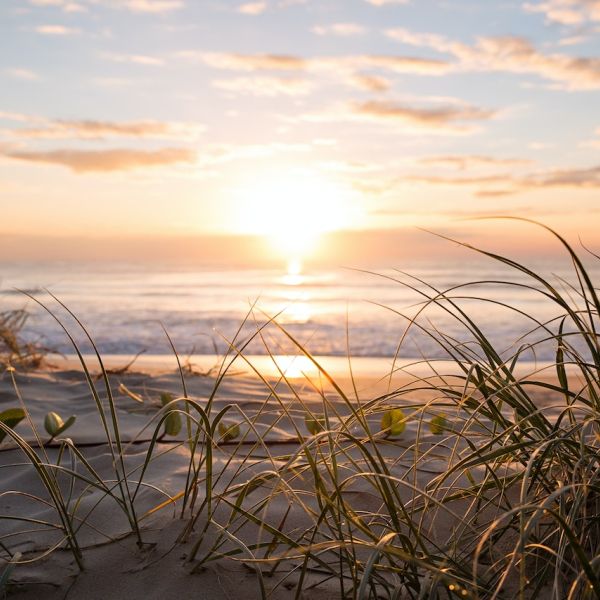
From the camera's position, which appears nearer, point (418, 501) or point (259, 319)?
point (418, 501)

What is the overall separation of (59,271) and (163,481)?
3060 centimetres

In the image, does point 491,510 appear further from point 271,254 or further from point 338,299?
point 271,254

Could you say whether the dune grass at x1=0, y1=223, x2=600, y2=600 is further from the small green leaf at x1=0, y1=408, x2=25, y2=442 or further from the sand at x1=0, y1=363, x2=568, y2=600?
the small green leaf at x1=0, y1=408, x2=25, y2=442

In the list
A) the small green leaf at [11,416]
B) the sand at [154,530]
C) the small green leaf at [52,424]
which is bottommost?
the sand at [154,530]

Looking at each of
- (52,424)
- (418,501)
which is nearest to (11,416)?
(52,424)

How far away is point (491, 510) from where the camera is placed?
5.24 ft

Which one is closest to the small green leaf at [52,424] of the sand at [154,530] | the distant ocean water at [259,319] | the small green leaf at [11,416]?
the sand at [154,530]

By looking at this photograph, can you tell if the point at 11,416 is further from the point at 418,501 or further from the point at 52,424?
the point at 418,501

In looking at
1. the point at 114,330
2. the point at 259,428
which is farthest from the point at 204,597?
the point at 114,330

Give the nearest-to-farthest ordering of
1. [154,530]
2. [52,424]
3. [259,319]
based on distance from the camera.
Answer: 1. [154,530]
2. [52,424]
3. [259,319]

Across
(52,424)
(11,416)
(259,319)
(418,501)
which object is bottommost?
(259,319)

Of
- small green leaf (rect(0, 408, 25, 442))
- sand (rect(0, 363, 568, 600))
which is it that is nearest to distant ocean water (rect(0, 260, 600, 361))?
sand (rect(0, 363, 568, 600))

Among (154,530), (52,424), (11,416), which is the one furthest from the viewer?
(52,424)

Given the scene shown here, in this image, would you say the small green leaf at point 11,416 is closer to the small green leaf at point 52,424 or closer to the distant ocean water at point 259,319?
the small green leaf at point 52,424
